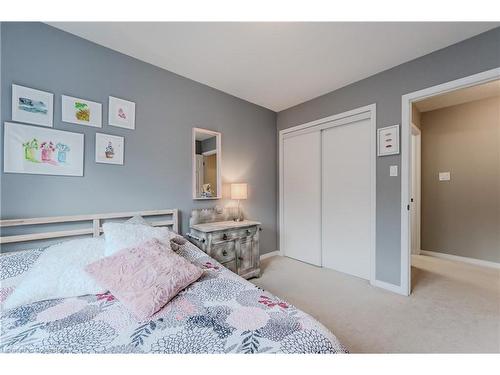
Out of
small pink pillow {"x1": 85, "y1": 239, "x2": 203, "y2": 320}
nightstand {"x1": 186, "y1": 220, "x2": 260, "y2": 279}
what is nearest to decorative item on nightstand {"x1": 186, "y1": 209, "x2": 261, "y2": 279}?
nightstand {"x1": 186, "y1": 220, "x2": 260, "y2": 279}

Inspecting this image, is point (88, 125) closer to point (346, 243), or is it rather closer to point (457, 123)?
point (346, 243)

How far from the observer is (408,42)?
1874mm

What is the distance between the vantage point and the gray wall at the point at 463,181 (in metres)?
2.93

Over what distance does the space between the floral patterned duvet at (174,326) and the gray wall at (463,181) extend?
367 cm

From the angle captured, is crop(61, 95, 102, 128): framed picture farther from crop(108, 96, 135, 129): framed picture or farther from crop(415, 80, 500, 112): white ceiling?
crop(415, 80, 500, 112): white ceiling

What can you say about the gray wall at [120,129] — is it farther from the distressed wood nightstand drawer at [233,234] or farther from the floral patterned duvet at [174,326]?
the floral patterned duvet at [174,326]

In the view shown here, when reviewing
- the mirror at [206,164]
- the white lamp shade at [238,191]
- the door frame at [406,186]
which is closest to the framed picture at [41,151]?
the mirror at [206,164]

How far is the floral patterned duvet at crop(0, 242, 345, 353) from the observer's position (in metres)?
0.79

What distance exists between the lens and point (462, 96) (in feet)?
9.73

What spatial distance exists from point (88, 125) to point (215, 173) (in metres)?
1.38

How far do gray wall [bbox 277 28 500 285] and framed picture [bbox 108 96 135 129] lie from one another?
2.45 meters

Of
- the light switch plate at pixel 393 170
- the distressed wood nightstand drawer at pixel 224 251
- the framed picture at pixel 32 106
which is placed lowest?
the distressed wood nightstand drawer at pixel 224 251

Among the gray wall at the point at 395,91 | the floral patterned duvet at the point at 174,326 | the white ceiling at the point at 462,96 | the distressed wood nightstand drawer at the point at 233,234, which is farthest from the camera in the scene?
the white ceiling at the point at 462,96
